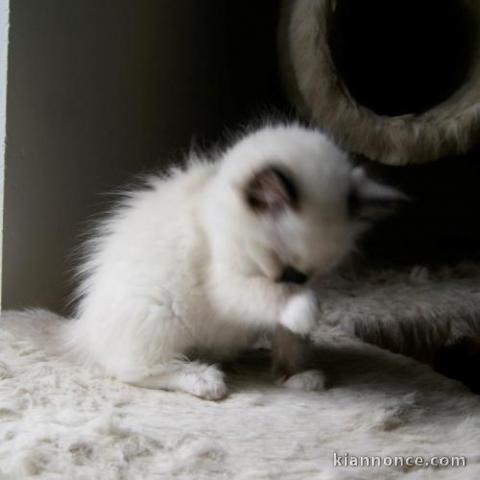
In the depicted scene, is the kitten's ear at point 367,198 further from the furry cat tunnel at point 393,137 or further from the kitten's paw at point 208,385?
the furry cat tunnel at point 393,137

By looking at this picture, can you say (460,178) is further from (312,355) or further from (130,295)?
(130,295)

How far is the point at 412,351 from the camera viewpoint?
78.2 inches

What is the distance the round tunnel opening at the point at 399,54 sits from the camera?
254 centimetres

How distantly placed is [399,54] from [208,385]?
5.67 ft

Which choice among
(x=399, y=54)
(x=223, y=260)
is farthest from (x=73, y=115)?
(x=399, y=54)

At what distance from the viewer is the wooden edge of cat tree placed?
6.48 ft

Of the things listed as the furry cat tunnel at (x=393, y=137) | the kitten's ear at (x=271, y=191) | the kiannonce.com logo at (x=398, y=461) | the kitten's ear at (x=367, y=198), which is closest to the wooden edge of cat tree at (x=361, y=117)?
the furry cat tunnel at (x=393, y=137)

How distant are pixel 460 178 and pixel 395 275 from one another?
0.60 m

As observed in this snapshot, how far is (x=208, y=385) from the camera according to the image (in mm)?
1429

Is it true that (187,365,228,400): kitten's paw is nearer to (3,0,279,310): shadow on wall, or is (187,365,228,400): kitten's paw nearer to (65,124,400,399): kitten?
(65,124,400,399): kitten

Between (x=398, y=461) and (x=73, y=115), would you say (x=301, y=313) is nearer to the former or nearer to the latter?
(x=398, y=461)

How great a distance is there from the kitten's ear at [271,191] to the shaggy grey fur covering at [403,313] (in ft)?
1.82

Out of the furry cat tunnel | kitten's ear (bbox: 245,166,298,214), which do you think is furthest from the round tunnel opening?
kitten's ear (bbox: 245,166,298,214)

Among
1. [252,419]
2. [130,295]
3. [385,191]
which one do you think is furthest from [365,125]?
[252,419]
